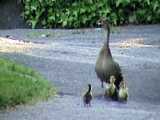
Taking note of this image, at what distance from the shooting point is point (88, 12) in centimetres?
2186

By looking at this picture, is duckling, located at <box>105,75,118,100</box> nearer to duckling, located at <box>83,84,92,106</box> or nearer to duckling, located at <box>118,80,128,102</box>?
duckling, located at <box>118,80,128,102</box>

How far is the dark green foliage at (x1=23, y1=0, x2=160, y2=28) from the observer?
21.6 metres

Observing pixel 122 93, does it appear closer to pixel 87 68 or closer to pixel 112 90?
pixel 112 90

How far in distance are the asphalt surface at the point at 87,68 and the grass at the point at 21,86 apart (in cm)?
22

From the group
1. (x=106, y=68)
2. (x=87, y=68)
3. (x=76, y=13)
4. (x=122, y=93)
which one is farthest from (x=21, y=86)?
(x=76, y=13)

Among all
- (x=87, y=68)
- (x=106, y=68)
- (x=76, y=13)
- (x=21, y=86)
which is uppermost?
(x=76, y=13)

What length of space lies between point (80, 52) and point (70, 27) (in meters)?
7.03

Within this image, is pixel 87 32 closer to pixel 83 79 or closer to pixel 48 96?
pixel 83 79

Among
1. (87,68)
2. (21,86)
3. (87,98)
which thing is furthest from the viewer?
(87,68)

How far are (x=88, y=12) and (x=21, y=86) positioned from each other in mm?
12164

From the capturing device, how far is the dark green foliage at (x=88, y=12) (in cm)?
2161

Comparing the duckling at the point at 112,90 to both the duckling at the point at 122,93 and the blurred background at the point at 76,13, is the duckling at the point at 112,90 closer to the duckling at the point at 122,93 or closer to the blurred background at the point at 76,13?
the duckling at the point at 122,93

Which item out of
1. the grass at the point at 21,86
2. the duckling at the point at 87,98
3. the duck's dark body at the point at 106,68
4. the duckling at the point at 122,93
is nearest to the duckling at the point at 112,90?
the duckling at the point at 122,93

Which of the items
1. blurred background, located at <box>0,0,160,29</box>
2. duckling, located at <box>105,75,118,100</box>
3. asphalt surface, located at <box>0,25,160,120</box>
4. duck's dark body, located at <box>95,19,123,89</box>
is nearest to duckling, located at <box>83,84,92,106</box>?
asphalt surface, located at <box>0,25,160,120</box>
